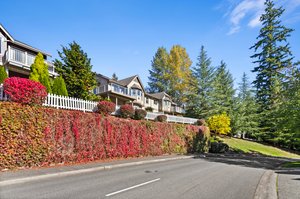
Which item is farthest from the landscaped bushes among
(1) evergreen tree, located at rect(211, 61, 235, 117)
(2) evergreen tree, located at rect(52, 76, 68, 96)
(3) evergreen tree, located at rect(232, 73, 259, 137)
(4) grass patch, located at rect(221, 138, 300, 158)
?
(3) evergreen tree, located at rect(232, 73, 259, 137)

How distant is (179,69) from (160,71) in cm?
779

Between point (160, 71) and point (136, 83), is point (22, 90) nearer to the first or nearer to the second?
point (136, 83)

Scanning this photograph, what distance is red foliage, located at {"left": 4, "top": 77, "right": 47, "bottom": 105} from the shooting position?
33.4ft

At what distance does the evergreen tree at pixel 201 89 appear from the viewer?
3900 centimetres

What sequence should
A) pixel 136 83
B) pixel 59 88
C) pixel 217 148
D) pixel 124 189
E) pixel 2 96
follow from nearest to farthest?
pixel 124 189, pixel 2 96, pixel 59 88, pixel 217 148, pixel 136 83

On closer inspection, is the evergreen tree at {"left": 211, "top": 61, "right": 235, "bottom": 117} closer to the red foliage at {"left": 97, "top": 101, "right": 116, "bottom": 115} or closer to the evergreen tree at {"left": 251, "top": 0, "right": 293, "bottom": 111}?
the evergreen tree at {"left": 251, "top": 0, "right": 293, "bottom": 111}

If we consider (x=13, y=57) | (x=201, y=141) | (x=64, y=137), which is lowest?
(x=201, y=141)

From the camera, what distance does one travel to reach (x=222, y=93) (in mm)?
43469

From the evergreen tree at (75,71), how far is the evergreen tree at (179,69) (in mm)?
31303

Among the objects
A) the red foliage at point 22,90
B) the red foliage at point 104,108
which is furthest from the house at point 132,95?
the red foliage at point 22,90

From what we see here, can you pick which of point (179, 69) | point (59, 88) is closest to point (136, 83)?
point (179, 69)

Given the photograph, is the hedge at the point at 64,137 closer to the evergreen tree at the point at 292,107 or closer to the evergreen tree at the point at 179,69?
the evergreen tree at the point at 292,107

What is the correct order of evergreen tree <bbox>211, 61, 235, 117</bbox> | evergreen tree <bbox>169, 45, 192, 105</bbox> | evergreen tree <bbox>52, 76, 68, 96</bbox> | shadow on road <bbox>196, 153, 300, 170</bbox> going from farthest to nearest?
evergreen tree <bbox>169, 45, 192, 105</bbox>, evergreen tree <bbox>211, 61, 235, 117</bbox>, evergreen tree <bbox>52, 76, 68, 96</bbox>, shadow on road <bbox>196, 153, 300, 170</bbox>

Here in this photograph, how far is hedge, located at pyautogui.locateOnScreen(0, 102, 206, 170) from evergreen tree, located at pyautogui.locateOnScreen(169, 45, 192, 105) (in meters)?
31.9
